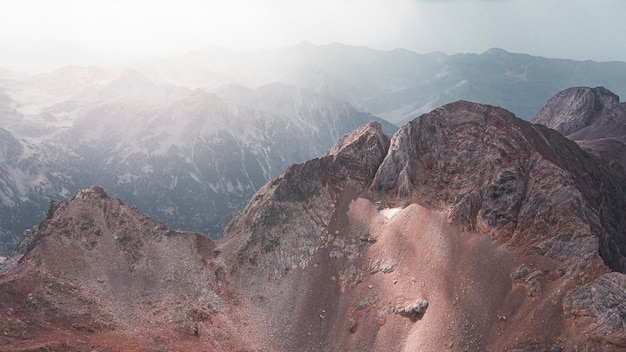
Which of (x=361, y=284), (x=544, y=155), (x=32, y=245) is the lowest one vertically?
(x=361, y=284)

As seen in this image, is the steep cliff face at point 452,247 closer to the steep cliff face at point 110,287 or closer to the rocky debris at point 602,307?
the rocky debris at point 602,307

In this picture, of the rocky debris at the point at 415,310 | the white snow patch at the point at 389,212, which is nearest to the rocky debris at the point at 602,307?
the rocky debris at the point at 415,310

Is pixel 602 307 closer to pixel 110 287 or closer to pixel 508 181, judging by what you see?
pixel 508 181

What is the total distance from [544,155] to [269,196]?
3134 inches

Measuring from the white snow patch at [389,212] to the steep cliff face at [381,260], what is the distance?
415 millimetres

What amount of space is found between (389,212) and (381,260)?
1670 cm

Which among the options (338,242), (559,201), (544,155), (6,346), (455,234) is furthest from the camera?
(338,242)

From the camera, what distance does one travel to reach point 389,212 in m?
120

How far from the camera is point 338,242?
11806cm

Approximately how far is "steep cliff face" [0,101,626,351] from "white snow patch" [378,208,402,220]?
42cm

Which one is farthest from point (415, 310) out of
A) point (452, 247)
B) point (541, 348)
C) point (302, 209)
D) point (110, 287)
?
point (110, 287)

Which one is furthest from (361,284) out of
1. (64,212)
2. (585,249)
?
(64,212)

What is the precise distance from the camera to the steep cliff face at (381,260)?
8206cm

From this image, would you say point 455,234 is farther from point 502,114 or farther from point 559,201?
point 502,114
